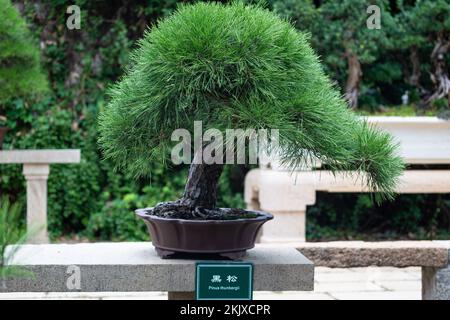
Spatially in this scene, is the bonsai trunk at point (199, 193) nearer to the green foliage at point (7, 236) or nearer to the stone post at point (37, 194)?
the green foliage at point (7, 236)

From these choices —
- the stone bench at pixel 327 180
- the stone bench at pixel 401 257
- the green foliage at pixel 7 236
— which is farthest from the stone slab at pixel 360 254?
the stone bench at pixel 327 180

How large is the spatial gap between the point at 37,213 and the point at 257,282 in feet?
8.34

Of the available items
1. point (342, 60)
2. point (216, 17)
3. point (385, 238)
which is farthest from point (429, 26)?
point (216, 17)

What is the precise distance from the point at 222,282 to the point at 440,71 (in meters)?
3.81

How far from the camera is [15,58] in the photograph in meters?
3.38

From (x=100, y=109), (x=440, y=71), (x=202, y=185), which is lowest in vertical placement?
(x=202, y=185)

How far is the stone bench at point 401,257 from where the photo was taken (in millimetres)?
2176

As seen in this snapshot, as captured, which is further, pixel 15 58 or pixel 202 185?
pixel 15 58

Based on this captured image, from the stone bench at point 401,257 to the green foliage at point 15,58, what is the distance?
1801 millimetres

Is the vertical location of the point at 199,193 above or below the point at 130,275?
above

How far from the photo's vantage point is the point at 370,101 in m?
5.07

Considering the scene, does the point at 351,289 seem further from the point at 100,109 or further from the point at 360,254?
the point at 100,109

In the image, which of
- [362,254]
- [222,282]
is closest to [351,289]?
[362,254]
